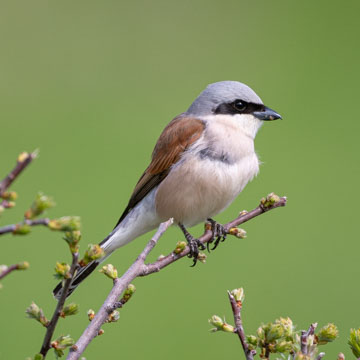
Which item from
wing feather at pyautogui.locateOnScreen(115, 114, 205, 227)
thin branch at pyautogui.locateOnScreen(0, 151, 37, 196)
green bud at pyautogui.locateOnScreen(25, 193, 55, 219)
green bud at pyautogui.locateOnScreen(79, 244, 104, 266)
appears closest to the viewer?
thin branch at pyautogui.locateOnScreen(0, 151, 37, 196)

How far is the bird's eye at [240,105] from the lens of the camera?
11.9ft

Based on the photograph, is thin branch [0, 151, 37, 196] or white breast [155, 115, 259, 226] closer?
thin branch [0, 151, 37, 196]

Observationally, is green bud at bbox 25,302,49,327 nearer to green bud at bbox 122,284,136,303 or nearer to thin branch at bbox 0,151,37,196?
green bud at bbox 122,284,136,303

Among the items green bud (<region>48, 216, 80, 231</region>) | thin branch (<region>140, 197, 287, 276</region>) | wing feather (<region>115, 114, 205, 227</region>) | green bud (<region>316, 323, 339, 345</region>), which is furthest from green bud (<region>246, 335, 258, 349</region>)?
wing feather (<region>115, 114, 205, 227</region>)

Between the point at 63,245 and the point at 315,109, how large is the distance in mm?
3137

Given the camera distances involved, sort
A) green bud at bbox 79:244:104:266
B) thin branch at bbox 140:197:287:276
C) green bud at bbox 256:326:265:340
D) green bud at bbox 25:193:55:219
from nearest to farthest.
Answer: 1. green bud at bbox 25:193:55:219
2. green bud at bbox 79:244:104:266
3. green bud at bbox 256:326:265:340
4. thin branch at bbox 140:197:287:276

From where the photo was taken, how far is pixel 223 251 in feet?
16.9

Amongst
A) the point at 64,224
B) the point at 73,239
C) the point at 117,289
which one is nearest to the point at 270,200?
the point at 117,289

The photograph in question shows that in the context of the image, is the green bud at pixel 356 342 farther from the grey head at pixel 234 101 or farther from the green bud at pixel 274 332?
the grey head at pixel 234 101

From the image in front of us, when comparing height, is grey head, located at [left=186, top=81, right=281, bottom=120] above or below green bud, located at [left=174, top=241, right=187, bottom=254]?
above

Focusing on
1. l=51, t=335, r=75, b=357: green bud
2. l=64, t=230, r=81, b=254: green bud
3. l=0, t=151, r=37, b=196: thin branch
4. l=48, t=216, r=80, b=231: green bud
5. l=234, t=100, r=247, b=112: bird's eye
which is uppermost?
l=234, t=100, r=247, b=112: bird's eye

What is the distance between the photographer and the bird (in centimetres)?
346

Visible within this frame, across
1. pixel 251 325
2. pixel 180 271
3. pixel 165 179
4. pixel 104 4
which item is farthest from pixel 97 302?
pixel 104 4

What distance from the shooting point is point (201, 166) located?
346 centimetres
